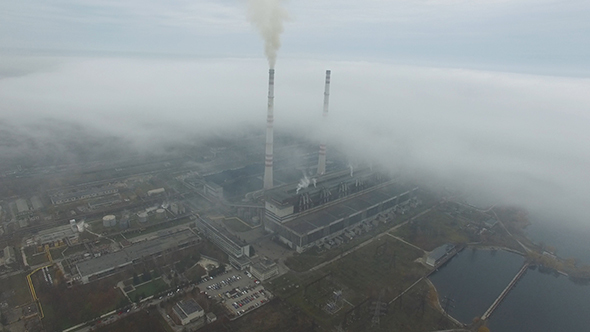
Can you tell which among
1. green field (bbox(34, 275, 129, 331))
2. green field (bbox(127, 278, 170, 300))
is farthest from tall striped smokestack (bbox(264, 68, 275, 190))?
green field (bbox(34, 275, 129, 331))

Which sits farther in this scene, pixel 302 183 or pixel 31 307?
pixel 302 183

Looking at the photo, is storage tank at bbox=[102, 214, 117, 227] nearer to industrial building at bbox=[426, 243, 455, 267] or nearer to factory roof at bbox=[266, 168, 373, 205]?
factory roof at bbox=[266, 168, 373, 205]

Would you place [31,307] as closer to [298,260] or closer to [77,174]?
[298,260]

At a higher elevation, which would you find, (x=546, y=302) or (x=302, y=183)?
(x=302, y=183)

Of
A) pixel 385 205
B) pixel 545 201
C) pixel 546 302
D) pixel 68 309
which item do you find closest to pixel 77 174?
pixel 68 309

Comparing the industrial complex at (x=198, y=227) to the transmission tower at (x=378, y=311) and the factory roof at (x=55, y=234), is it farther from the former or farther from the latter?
the transmission tower at (x=378, y=311)

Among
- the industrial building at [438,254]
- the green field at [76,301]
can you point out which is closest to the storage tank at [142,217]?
the green field at [76,301]

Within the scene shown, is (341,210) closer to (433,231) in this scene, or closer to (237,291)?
(433,231)

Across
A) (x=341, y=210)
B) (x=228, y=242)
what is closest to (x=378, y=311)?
(x=228, y=242)
